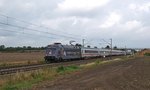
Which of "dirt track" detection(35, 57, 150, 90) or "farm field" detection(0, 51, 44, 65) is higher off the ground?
"farm field" detection(0, 51, 44, 65)

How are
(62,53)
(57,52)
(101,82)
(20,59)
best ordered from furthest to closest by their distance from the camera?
(20,59) → (62,53) → (57,52) → (101,82)

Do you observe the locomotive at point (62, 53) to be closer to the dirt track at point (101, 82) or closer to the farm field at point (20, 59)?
the farm field at point (20, 59)

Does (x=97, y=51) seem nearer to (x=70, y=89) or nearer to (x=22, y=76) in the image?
(x=22, y=76)

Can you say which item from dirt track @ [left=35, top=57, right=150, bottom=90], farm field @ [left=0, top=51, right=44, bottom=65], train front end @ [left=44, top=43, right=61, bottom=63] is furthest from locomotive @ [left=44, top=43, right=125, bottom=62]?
dirt track @ [left=35, top=57, right=150, bottom=90]

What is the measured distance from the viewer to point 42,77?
27.1 meters

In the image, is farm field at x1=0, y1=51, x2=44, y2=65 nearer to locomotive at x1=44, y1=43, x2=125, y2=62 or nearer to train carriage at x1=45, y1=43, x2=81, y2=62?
train carriage at x1=45, y1=43, x2=81, y2=62

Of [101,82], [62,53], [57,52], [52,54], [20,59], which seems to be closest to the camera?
[101,82]

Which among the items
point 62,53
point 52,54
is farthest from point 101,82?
point 62,53

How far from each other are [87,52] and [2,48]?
3138 inches

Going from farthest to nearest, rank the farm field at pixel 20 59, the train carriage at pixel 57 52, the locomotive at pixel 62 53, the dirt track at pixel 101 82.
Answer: the locomotive at pixel 62 53
the train carriage at pixel 57 52
the farm field at pixel 20 59
the dirt track at pixel 101 82

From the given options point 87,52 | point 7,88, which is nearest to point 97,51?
point 87,52

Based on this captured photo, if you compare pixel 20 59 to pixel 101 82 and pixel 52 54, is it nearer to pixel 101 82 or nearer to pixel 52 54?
pixel 52 54

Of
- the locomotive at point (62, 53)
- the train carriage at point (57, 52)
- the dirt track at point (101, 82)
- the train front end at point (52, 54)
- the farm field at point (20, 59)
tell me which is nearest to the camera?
the dirt track at point (101, 82)

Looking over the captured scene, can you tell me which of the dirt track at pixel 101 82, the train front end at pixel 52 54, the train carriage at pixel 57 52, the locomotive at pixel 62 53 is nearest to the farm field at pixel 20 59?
the train front end at pixel 52 54
